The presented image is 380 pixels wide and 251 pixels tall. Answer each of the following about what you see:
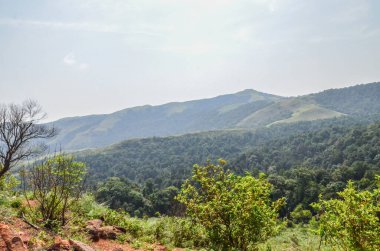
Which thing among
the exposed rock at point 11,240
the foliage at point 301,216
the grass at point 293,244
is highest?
the exposed rock at point 11,240

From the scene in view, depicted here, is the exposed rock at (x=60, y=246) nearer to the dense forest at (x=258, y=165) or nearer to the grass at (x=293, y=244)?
the grass at (x=293, y=244)

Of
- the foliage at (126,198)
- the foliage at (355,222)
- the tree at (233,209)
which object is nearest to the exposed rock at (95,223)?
the tree at (233,209)

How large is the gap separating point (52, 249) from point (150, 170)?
132603 mm

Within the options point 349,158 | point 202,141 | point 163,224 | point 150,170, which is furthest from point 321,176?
point 202,141

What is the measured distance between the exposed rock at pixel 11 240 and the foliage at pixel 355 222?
6.92 metres

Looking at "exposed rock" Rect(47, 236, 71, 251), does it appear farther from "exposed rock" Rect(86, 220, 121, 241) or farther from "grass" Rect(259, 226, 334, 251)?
"grass" Rect(259, 226, 334, 251)

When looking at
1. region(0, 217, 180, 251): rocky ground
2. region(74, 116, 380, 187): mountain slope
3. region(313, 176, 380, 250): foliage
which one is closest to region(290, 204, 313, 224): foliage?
region(0, 217, 180, 251): rocky ground

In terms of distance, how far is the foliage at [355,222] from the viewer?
702cm

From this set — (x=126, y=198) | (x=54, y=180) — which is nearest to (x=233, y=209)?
(x=54, y=180)

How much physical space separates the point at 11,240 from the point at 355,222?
302 inches

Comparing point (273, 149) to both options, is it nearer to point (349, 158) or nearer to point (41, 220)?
point (349, 158)

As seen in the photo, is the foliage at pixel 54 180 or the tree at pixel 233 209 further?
the foliage at pixel 54 180

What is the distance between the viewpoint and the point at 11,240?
771 centimetres

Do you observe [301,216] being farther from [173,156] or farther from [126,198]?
[173,156]
